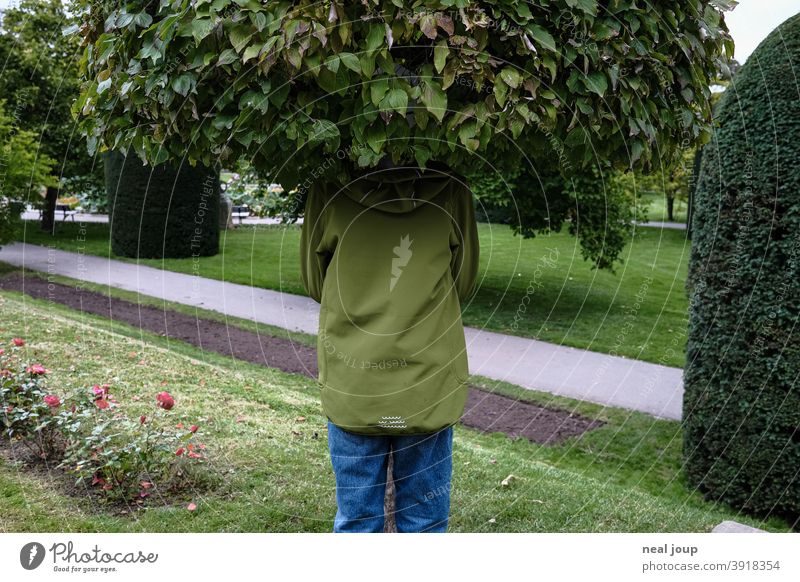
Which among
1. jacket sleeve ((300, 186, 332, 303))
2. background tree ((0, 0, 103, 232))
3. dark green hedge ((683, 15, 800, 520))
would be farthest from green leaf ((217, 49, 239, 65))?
background tree ((0, 0, 103, 232))

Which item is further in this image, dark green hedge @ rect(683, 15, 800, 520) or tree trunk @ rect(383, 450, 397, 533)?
dark green hedge @ rect(683, 15, 800, 520)

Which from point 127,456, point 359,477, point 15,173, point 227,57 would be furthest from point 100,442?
point 15,173

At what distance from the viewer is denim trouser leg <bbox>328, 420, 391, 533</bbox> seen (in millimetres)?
2893

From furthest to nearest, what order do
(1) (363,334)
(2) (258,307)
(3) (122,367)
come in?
1. (2) (258,307)
2. (3) (122,367)
3. (1) (363,334)

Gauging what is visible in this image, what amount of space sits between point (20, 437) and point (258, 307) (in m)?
7.75

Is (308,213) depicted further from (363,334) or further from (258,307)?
(258,307)

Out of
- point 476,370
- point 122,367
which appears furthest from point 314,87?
point 476,370

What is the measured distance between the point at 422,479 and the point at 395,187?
1.17 m

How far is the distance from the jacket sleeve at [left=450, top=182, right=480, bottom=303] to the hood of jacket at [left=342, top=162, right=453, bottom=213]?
0.14m

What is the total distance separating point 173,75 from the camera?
8.23 ft

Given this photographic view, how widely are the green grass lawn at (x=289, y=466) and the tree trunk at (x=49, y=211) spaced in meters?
13.1

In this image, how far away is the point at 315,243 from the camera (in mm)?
2979

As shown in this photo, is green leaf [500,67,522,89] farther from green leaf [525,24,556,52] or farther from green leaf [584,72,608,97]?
green leaf [584,72,608,97]

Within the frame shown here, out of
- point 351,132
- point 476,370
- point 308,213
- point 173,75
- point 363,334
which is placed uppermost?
point 173,75
